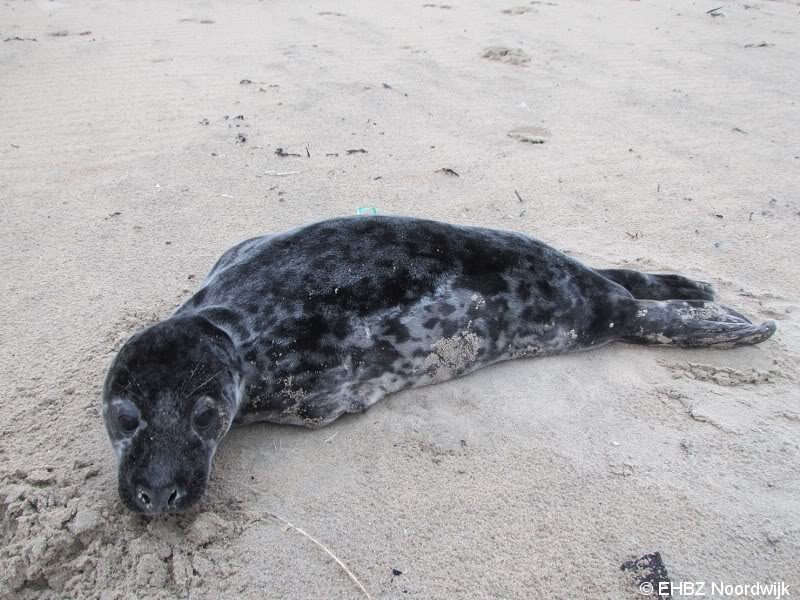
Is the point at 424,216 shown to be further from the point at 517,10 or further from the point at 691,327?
the point at 517,10

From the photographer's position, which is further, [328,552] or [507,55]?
[507,55]

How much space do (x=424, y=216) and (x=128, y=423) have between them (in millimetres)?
2323

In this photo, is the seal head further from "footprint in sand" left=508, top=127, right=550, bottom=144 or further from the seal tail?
"footprint in sand" left=508, top=127, right=550, bottom=144

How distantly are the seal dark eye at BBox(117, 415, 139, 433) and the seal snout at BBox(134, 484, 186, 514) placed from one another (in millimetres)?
171

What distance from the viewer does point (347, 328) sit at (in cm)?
235

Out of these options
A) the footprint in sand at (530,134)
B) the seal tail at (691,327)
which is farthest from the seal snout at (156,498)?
the footprint in sand at (530,134)

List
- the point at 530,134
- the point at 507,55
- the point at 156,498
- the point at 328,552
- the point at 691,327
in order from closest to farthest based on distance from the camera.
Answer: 1. the point at 156,498
2. the point at 328,552
3. the point at 691,327
4. the point at 530,134
5. the point at 507,55

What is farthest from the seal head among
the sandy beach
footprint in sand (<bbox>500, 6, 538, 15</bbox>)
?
footprint in sand (<bbox>500, 6, 538, 15</bbox>)

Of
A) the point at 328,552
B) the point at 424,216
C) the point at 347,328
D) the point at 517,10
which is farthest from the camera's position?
the point at 517,10

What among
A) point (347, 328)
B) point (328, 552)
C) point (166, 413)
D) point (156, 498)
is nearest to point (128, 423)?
point (166, 413)

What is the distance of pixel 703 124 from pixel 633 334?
124 inches

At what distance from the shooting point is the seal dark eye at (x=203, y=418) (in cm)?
191

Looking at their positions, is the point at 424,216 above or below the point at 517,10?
below

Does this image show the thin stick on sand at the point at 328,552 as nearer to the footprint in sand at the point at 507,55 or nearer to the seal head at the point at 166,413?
the seal head at the point at 166,413
